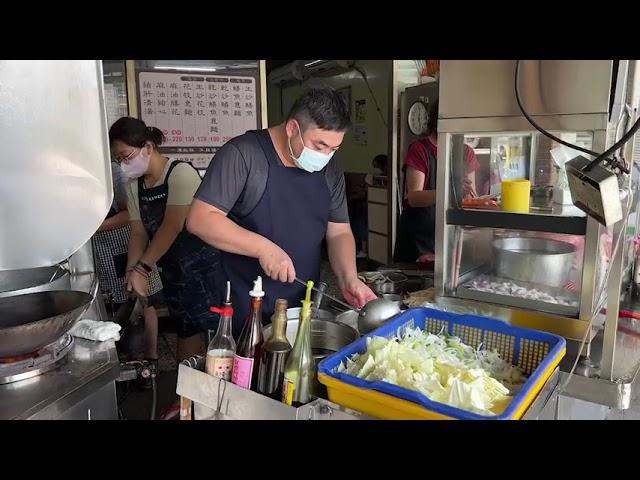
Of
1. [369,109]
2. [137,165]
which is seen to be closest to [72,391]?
[137,165]

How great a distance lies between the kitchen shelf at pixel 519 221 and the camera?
154 centimetres

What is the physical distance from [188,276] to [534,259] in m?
1.98

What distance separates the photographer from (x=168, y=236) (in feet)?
9.09

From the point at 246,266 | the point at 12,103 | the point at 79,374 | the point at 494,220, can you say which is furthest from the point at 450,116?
the point at 79,374

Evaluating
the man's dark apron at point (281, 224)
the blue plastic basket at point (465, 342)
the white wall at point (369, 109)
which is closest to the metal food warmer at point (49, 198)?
the man's dark apron at point (281, 224)

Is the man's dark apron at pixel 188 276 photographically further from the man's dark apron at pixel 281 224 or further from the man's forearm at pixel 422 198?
the man's forearm at pixel 422 198

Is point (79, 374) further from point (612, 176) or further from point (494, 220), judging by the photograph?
point (612, 176)

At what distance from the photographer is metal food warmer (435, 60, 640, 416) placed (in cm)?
144

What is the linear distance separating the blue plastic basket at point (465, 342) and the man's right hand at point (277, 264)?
46cm

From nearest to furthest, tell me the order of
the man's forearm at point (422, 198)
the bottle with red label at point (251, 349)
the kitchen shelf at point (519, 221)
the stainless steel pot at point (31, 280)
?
the bottle with red label at point (251, 349), the kitchen shelf at point (519, 221), the stainless steel pot at point (31, 280), the man's forearm at point (422, 198)

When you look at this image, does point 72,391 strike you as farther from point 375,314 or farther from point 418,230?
point 418,230

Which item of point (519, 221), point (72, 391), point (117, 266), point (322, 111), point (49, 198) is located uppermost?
point (322, 111)

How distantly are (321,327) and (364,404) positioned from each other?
50cm

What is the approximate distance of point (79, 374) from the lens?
4.93 feet
